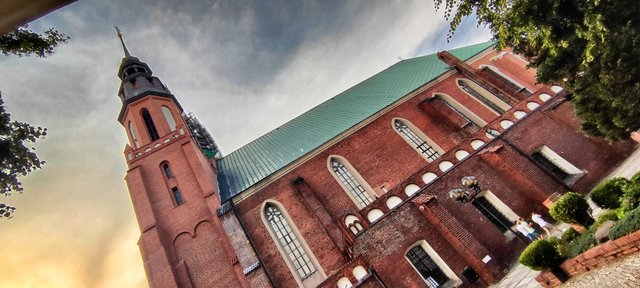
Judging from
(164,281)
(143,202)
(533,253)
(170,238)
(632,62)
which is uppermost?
(143,202)

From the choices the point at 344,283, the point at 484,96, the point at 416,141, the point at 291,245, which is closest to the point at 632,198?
the point at 344,283

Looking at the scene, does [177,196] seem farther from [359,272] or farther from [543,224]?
[543,224]

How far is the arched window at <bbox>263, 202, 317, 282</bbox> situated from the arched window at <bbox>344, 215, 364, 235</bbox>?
2.49m

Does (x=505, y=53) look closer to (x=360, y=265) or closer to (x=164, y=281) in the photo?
(x=360, y=265)

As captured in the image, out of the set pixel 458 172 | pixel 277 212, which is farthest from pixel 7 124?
pixel 458 172

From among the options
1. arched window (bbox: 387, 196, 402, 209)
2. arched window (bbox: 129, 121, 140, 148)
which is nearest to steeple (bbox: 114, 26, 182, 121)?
arched window (bbox: 129, 121, 140, 148)

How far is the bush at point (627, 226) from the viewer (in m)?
6.72

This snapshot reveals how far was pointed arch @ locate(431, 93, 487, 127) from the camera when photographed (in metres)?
21.6

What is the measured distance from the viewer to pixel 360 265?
1422cm

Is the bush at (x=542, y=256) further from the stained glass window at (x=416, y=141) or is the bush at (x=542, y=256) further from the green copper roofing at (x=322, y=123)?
the green copper roofing at (x=322, y=123)

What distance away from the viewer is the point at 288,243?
17.3m

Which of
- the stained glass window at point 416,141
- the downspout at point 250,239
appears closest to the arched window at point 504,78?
the stained glass window at point 416,141

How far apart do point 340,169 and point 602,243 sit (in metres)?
13.5

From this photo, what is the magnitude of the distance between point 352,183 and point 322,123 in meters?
6.44
